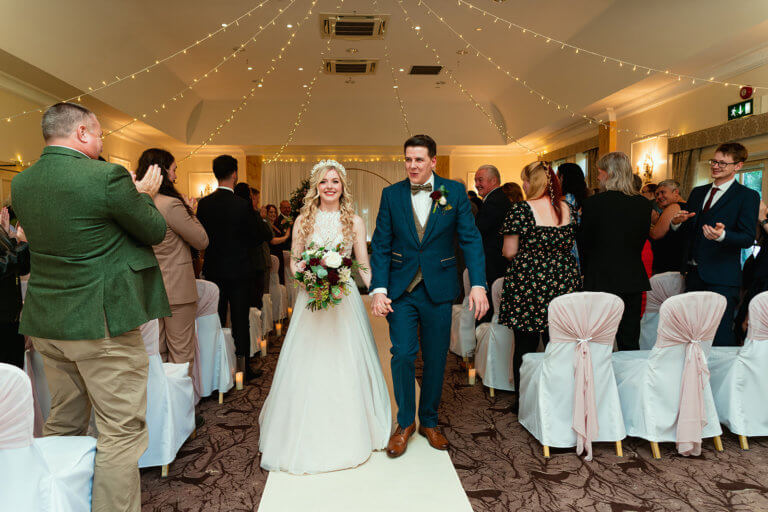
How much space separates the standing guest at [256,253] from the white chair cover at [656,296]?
3.38 meters

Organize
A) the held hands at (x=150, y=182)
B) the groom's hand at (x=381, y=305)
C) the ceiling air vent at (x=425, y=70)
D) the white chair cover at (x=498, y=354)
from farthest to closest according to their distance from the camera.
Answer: the ceiling air vent at (x=425, y=70) → the white chair cover at (x=498, y=354) → the groom's hand at (x=381, y=305) → the held hands at (x=150, y=182)

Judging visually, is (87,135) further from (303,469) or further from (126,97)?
(126,97)

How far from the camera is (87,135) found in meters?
2.08

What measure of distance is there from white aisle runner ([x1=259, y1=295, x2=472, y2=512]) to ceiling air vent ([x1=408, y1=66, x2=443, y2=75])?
843 cm

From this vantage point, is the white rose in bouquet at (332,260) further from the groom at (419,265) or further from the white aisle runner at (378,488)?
the white aisle runner at (378,488)

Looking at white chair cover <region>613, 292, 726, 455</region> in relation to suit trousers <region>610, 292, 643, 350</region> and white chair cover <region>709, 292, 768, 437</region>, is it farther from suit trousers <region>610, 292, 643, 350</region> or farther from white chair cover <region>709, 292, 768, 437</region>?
suit trousers <region>610, 292, 643, 350</region>

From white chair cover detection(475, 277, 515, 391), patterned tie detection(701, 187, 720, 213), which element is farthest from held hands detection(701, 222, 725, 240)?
white chair cover detection(475, 277, 515, 391)

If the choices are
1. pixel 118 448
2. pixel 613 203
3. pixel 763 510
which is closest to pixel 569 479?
pixel 763 510

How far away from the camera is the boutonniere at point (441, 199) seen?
9.68 feet

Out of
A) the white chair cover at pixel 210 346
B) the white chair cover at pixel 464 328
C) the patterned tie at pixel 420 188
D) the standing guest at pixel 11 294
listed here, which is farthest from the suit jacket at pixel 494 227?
the standing guest at pixel 11 294

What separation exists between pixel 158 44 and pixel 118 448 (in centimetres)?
791

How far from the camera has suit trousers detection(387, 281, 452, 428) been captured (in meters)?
3.02

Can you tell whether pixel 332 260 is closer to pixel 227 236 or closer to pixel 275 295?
pixel 227 236

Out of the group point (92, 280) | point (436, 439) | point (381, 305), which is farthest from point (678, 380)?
point (92, 280)
